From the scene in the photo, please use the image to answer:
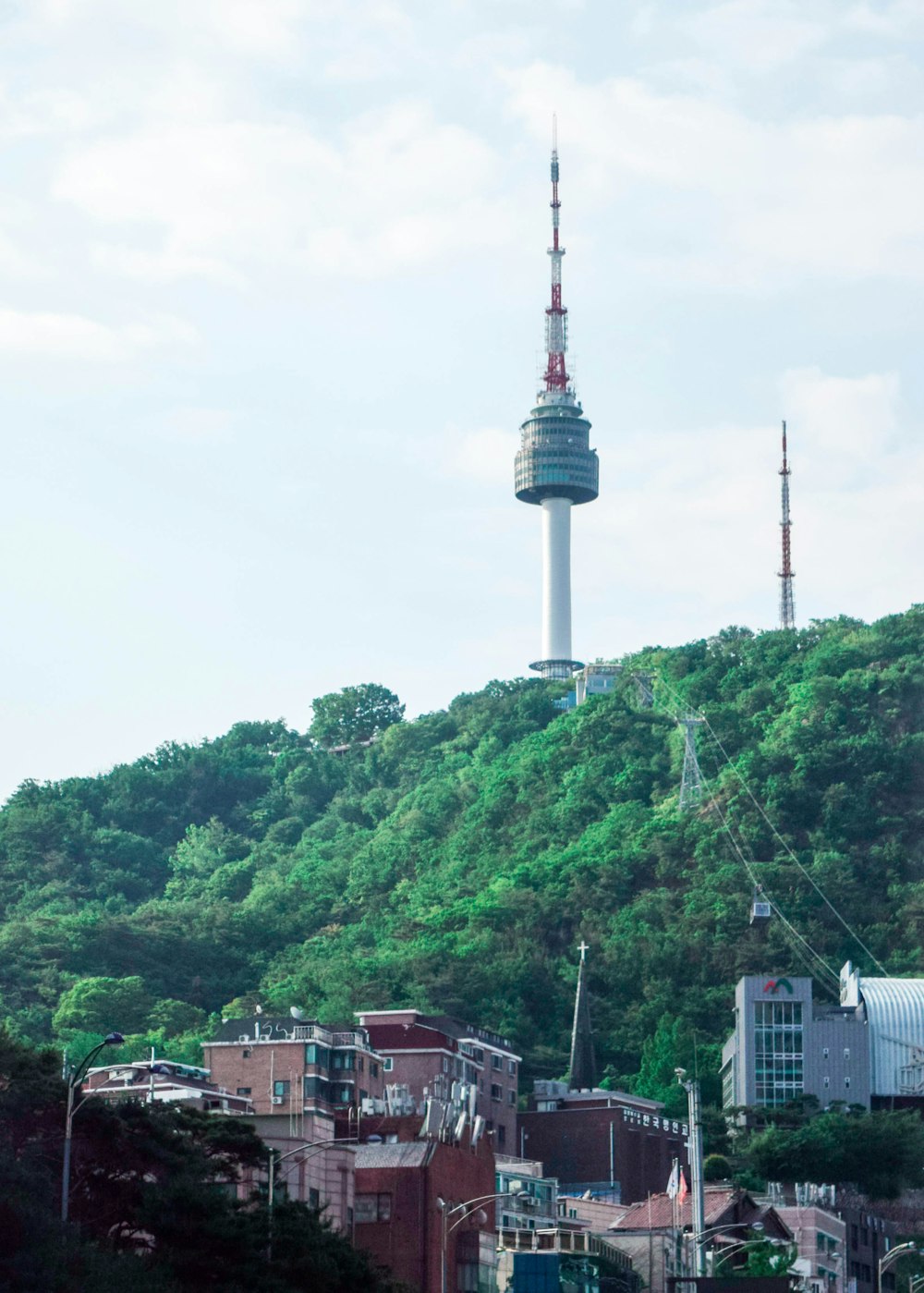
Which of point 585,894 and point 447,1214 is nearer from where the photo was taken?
point 447,1214

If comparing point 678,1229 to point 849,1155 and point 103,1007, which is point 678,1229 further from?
point 103,1007

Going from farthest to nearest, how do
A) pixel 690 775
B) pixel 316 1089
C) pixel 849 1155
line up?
pixel 690 775
pixel 849 1155
pixel 316 1089

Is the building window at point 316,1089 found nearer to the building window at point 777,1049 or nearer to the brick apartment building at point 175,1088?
the brick apartment building at point 175,1088

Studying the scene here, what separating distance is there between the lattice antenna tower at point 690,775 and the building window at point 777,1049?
43655 mm

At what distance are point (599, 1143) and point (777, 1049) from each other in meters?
15.4

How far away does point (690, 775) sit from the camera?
7151 inches

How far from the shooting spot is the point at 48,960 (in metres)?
158

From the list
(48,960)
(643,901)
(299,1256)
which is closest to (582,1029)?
(643,901)

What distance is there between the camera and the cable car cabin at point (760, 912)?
153000mm

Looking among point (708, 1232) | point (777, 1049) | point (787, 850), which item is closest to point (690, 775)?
point (787, 850)

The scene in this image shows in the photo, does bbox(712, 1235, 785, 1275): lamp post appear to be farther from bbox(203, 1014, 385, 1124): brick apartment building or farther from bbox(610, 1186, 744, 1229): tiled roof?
bbox(203, 1014, 385, 1124): brick apartment building

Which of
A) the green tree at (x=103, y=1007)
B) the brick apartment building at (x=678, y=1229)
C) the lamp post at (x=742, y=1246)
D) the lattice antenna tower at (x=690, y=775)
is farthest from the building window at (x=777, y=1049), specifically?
the lattice antenna tower at (x=690, y=775)

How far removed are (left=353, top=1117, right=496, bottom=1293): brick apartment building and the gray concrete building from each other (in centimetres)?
5646

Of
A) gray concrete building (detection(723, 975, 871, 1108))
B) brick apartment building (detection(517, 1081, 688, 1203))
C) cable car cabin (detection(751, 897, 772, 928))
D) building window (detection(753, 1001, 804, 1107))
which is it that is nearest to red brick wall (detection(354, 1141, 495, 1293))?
brick apartment building (detection(517, 1081, 688, 1203))
